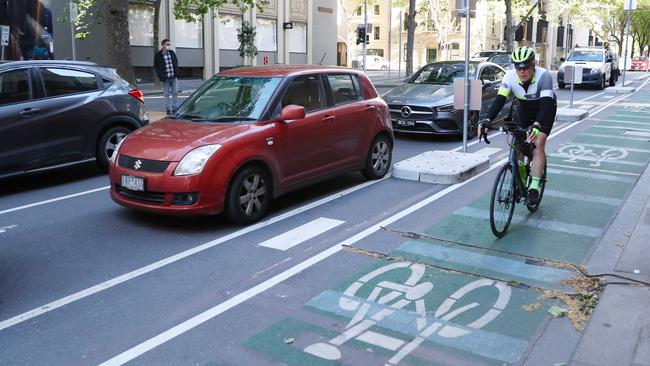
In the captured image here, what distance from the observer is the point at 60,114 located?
355 inches

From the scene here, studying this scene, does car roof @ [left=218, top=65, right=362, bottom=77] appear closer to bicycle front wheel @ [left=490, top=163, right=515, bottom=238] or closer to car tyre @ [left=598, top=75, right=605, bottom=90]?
bicycle front wheel @ [left=490, top=163, right=515, bottom=238]

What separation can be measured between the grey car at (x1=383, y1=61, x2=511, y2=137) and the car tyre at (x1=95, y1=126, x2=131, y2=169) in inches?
221

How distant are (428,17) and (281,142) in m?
61.2

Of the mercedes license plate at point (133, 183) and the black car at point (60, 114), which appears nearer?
the mercedes license plate at point (133, 183)

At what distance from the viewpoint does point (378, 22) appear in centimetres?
7025

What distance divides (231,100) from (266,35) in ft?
111

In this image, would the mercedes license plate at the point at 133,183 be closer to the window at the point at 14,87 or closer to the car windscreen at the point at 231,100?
the car windscreen at the point at 231,100

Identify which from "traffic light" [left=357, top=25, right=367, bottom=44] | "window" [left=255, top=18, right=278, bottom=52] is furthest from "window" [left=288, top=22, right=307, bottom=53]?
"traffic light" [left=357, top=25, right=367, bottom=44]

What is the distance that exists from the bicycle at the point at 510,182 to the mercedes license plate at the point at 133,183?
3537 mm

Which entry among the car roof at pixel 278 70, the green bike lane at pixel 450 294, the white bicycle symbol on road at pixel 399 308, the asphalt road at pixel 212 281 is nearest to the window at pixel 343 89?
the car roof at pixel 278 70

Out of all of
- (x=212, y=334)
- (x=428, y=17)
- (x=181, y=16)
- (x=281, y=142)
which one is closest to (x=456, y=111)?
(x=281, y=142)

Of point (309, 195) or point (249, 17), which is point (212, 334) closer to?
point (309, 195)

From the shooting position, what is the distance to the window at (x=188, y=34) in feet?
111

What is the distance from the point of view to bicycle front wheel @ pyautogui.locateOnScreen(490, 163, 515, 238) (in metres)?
6.29
